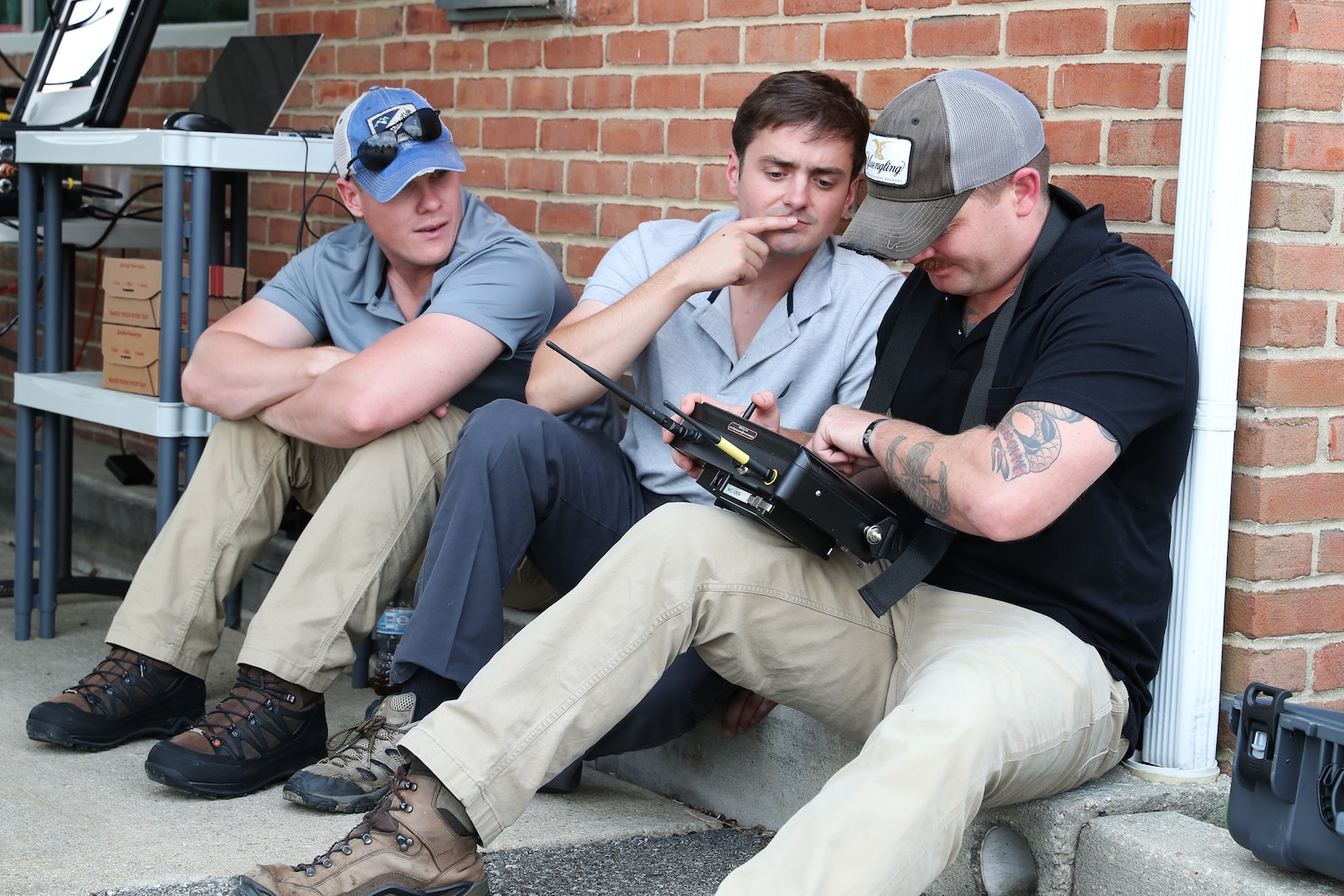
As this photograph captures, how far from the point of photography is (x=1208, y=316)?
2113mm

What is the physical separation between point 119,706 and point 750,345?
4.68ft

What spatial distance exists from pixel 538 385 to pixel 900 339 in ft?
2.36

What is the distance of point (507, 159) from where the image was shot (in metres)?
3.71

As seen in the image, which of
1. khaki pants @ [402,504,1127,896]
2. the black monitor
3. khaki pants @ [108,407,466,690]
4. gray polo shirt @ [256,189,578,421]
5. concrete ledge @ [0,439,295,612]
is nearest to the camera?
khaki pants @ [402,504,1127,896]

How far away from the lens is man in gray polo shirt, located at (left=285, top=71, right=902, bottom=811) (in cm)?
243

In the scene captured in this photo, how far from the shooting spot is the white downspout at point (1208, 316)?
209 cm

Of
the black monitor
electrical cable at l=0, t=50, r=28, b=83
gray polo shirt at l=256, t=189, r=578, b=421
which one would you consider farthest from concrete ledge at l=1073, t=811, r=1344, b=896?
electrical cable at l=0, t=50, r=28, b=83

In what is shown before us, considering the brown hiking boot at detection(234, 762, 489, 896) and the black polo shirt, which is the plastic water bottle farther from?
the black polo shirt

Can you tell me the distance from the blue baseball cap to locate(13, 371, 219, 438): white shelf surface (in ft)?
2.14

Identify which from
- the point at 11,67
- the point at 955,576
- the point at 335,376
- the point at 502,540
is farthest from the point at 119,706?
the point at 11,67

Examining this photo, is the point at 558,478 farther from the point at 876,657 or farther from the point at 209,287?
the point at 209,287

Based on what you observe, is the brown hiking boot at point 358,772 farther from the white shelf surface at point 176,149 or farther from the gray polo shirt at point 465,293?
the white shelf surface at point 176,149

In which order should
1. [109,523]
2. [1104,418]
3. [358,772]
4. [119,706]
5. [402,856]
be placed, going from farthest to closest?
[109,523] → [119,706] → [358,772] → [402,856] → [1104,418]

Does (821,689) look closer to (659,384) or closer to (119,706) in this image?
(659,384)
